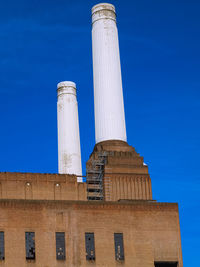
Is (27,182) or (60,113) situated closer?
(27,182)

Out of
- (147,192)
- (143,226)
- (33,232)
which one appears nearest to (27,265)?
(33,232)

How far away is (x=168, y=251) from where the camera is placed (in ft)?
155

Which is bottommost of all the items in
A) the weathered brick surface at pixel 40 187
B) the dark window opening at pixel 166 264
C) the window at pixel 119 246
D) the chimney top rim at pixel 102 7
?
the dark window opening at pixel 166 264

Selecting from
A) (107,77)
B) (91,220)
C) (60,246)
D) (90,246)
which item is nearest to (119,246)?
(90,246)

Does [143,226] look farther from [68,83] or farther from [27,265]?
[68,83]

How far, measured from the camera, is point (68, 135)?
218ft

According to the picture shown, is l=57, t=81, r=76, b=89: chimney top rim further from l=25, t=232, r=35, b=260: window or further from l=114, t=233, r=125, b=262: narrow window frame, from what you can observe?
l=25, t=232, r=35, b=260: window

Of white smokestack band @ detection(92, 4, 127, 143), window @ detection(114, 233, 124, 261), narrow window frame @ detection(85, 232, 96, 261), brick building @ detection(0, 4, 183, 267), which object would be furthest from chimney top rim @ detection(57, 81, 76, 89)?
narrow window frame @ detection(85, 232, 96, 261)

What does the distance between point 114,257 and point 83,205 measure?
4.52 meters

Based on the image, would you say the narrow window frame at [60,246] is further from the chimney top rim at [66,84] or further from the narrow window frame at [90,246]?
the chimney top rim at [66,84]

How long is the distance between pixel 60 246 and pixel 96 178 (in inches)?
366

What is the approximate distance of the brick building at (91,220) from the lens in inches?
1741

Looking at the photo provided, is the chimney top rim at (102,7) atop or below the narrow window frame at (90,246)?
atop

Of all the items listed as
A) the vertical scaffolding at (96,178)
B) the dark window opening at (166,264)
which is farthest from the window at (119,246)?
the vertical scaffolding at (96,178)
